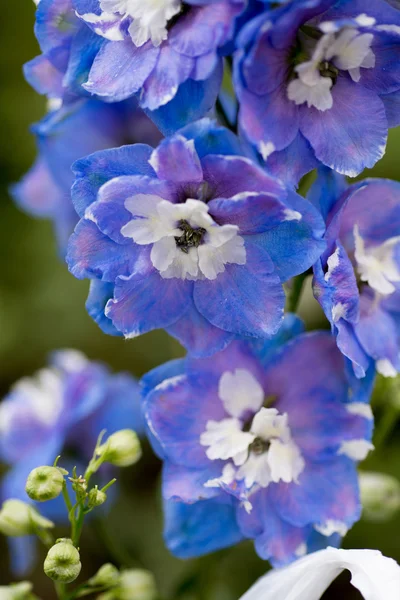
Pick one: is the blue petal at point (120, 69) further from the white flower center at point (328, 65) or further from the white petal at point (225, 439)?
the white petal at point (225, 439)

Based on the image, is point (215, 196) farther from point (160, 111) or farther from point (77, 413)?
point (77, 413)

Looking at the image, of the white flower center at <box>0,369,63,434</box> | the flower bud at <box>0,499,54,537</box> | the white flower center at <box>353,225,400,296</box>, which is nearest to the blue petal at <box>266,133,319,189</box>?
the white flower center at <box>353,225,400,296</box>

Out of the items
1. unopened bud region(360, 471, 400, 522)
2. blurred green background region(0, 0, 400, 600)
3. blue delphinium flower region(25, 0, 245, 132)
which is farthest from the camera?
blurred green background region(0, 0, 400, 600)

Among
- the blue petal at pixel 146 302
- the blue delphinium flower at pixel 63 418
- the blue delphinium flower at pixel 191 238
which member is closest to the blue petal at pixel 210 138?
the blue delphinium flower at pixel 191 238

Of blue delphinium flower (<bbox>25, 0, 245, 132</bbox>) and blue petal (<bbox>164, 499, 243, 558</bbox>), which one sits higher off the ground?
blue delphinium flower (<bbox>25, 0, 245, 132</bbox>)

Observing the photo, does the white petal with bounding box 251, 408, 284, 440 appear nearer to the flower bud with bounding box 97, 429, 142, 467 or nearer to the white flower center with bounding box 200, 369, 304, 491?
the white flower center with bounding box 200, 369, 304, 491

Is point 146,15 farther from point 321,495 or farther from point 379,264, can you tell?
point 321,495

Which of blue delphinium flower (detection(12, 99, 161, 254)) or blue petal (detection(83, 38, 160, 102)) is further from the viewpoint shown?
blue delphinium flower (detection(12, 99, 161, 254))

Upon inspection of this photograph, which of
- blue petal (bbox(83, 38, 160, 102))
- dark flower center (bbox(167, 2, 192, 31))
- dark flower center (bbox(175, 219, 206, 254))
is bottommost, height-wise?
dark flower center (bbox(175, 219, 206, 254))
